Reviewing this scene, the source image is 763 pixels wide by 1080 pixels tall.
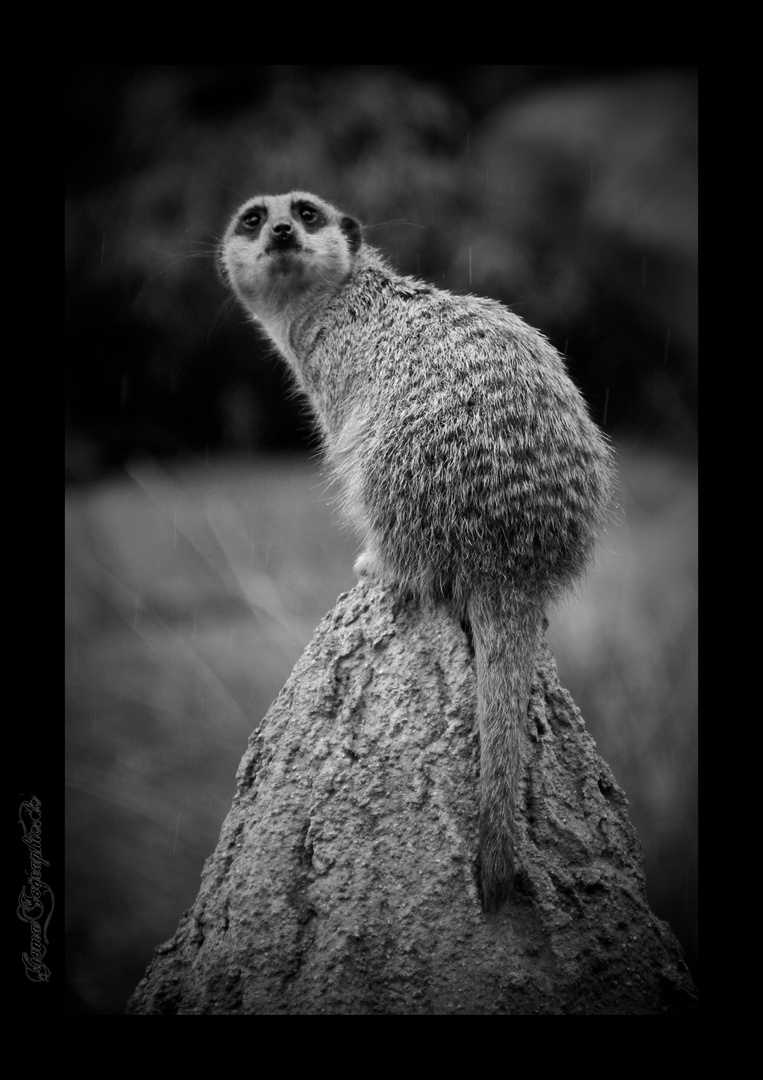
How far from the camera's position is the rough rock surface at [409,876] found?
214 cm

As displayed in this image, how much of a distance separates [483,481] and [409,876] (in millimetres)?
1163

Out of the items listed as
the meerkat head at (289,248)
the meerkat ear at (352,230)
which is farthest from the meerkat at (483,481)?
the meerkat ear at (352,230)

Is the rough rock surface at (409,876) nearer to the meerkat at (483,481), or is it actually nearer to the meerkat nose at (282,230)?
the meerkat at (483,481)

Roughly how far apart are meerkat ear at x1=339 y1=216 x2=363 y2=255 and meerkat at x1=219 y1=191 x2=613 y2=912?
493 millimetres

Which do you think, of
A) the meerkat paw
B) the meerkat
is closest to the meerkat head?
the meerkat

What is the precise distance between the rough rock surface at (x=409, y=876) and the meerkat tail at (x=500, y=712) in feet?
0.18

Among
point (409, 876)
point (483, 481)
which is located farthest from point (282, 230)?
point (409, 876)

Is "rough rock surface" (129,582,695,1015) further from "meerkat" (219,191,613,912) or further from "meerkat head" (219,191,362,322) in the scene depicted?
"meerkat head" (219,191,362,322)

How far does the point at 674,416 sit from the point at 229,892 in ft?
7.97

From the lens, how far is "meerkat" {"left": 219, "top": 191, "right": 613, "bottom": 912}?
Answer: 2.26m

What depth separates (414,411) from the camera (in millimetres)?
2500

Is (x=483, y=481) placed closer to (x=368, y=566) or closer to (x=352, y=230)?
(x=368, y=566)

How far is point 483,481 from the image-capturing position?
2.42 metres

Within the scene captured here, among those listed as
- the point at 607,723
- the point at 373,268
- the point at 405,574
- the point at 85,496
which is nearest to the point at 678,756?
the point at 607,723
